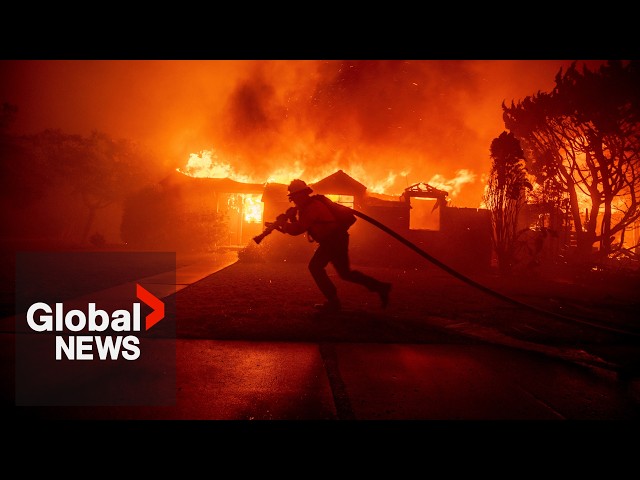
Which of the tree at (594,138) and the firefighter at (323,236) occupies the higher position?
the tree at (594,138)

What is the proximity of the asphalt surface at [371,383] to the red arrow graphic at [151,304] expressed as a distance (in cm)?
75

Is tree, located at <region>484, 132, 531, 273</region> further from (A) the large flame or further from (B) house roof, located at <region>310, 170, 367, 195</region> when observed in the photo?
(A) the large flame

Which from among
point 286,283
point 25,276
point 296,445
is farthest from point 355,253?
point 296,445

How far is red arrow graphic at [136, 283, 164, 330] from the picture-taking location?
409cm

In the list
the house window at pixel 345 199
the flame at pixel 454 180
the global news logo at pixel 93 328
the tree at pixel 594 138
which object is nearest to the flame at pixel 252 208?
the house window at pixel 345 199

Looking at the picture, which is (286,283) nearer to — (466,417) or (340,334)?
(340,334)

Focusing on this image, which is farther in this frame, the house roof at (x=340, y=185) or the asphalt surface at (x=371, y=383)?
the house roof at (x=340, y=185)

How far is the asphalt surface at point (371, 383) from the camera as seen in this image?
2.14 metres

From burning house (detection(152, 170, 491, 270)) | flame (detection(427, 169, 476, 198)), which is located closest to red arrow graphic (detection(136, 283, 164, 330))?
burning house (detection(152, 170, 491, 270))

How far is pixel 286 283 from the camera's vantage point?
25.5 feet

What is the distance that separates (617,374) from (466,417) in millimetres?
1851

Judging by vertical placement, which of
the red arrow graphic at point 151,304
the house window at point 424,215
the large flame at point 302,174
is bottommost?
the red arrow graphic at point 151,304

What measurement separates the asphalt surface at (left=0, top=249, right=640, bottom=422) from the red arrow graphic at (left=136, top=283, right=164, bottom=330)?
0.75 metres

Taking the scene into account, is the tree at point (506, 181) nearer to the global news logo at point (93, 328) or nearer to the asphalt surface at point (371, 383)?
the asphalt surface at point (371, 383)
